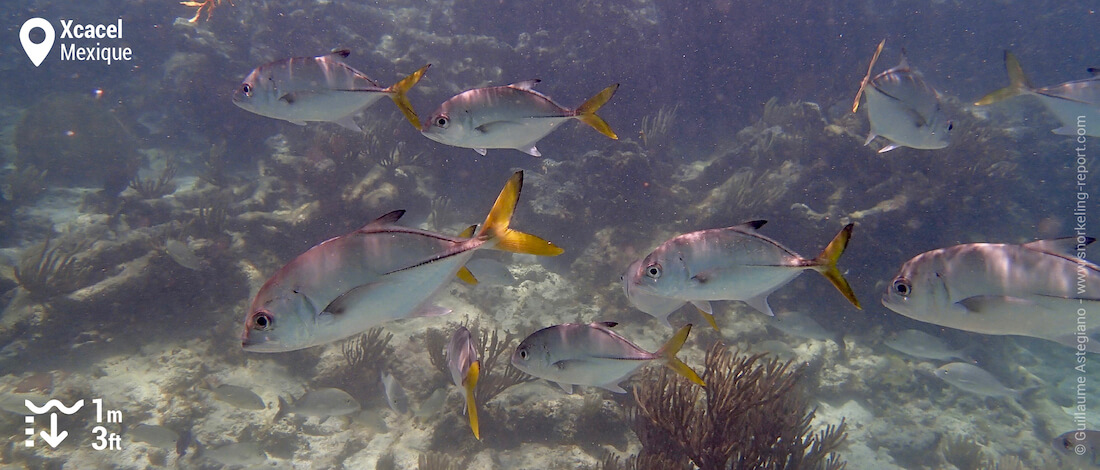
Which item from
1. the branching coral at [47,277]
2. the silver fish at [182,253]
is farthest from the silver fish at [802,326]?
the branching coral at [47,277]

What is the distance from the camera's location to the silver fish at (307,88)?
10.3 feet

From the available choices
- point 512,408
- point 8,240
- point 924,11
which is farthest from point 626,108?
point 924,11

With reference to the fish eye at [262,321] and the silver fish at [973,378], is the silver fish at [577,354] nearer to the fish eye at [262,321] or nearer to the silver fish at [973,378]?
the fish eye at [262,321]

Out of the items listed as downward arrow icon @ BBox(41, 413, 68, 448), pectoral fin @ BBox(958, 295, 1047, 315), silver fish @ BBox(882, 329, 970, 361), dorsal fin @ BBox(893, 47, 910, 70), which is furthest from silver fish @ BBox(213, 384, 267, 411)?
silver fish @ BBox(882, 329, 970, 361)

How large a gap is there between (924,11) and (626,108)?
17.2m

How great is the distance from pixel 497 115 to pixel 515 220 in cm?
539

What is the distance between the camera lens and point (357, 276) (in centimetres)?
168

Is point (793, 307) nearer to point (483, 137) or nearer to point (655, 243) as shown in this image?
point (655, 243)

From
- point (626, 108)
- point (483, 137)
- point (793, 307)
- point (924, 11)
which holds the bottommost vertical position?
point (793, 307)

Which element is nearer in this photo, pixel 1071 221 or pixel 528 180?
pixel 528 180

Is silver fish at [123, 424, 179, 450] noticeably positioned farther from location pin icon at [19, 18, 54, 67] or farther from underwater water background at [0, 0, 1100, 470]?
location pin icon at [19, 18, 54, 67]

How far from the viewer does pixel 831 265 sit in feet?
7.02

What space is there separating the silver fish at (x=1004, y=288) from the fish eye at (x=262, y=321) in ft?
9.36

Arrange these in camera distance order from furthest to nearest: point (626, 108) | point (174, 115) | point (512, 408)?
point (174, 115) < point (626, 108) < point (512, 408)
